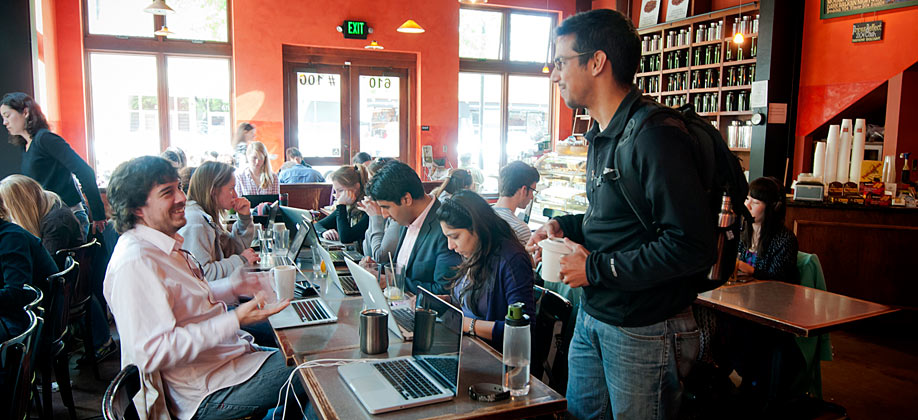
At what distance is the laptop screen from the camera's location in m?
1.59

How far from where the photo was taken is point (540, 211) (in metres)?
6.69

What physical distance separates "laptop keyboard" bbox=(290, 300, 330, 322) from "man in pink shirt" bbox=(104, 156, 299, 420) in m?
0.20

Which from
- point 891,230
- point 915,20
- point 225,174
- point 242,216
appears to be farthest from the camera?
point 915,20

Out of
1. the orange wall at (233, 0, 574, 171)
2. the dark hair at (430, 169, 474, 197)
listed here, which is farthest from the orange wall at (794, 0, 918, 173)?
the orange wall at (233, 0, 574, 171)

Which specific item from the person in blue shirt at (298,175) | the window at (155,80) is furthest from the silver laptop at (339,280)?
the window at (155,80)

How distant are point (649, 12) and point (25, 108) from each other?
26.5 ft

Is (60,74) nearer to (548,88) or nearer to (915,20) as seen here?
(548,88)

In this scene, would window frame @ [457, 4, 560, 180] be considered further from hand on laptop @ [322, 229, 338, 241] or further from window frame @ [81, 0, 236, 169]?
hand on laptop @ [322, 229, 338, 241]

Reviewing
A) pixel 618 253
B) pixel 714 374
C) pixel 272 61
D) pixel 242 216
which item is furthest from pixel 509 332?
pixel 272 61

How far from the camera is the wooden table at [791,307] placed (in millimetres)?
2430

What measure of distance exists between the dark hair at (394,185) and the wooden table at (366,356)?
805 millimetres

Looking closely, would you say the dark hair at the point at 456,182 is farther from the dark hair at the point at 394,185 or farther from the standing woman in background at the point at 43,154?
the standing woman in background at the point at 43,154

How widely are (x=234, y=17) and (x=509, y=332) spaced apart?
8.43 meters

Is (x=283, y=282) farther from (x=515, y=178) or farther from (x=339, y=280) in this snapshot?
(x=515, y=178)
